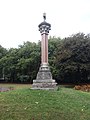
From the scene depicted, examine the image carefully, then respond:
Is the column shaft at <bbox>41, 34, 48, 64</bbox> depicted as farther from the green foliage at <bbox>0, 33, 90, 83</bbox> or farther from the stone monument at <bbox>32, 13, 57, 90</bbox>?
the green foliage at <bbox>0, 33, 90, 83</bbox>

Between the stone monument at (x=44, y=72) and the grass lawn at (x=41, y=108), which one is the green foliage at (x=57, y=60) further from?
the grass lawn at (x=41, y=108)

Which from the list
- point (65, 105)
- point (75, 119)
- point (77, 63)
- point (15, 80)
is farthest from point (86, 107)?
point (15, 80)

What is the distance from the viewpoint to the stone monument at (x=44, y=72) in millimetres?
15398

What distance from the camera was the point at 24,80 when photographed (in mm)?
41562

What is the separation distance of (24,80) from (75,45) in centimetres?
1550

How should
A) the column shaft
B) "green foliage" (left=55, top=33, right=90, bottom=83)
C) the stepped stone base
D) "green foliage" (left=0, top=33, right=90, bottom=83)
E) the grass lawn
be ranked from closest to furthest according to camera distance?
the grass lawn < the stepped stone base < the column shaft < "green foliage" (left=55, top=33, right=90, bottom=83) < "green foliage" (left=0, top=33, right=90, bottom=83)

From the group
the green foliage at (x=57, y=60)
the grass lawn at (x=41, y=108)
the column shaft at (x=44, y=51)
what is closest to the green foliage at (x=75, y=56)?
the green foliage at (x=57, y=60)

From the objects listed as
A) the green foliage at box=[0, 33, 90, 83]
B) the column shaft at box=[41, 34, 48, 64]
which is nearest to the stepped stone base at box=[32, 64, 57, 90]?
the column shaft at box=[41, 34, 48, 64]

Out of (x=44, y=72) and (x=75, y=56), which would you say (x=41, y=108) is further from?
(x=75, y=56)

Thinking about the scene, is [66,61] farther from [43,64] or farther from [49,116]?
[49,116]

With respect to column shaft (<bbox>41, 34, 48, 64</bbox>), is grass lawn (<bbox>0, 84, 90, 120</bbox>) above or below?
below

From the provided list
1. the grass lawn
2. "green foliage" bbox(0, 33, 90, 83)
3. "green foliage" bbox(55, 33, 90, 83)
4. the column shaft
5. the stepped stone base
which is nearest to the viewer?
the grass lawn

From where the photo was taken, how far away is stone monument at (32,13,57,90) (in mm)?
15398

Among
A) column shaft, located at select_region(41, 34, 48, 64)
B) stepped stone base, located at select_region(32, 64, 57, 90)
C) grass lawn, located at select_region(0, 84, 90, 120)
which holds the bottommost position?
grass lawn, located at select_region(0, 84, 90, 120)
